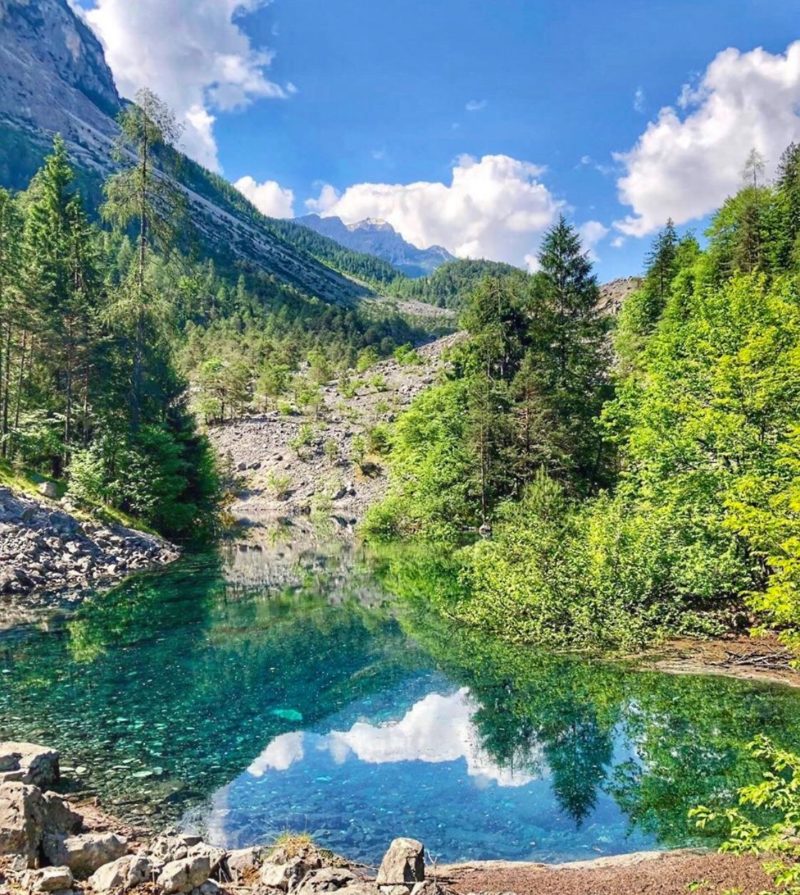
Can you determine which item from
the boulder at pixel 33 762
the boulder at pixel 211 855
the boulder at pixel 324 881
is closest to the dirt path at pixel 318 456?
the boulder at pixel 33 762

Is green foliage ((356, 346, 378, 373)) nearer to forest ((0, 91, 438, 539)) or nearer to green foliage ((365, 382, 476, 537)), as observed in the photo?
green foliage ((365, 382, 476, 537))

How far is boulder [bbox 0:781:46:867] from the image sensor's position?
25.0 ft

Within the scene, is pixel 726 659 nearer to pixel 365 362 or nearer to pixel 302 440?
pixel 302 440

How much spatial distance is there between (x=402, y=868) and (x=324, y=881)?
98cm

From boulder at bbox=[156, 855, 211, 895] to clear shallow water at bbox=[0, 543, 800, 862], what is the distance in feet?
9.32

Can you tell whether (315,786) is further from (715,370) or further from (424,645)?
(715,370)

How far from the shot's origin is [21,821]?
7789mm

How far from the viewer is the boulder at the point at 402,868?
303 inches

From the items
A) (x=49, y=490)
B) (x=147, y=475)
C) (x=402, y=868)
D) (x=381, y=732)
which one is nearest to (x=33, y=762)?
(x=402, y=868)

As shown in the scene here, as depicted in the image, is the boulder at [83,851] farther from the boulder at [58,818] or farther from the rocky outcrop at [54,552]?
the rocky outcrop at [54,552]

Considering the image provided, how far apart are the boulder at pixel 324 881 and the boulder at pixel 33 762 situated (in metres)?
5.39

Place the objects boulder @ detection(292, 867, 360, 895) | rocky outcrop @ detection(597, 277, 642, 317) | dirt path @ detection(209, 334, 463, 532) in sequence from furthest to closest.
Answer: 1. rocky outcrop @ detection(597, 277, 642, 317)
2. dirt path @ detection(209, 334, 463, 532)
3. boulder @ detection(292, 867, 360, 895)

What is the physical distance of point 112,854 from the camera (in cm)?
828

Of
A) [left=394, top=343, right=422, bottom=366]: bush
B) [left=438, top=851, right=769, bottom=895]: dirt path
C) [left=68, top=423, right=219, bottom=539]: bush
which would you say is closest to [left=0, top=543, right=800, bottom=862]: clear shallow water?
[left=438, top=851, right=769, bottom=895]: dirt path
